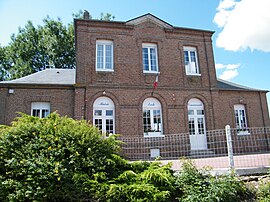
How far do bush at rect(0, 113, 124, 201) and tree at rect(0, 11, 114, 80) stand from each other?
22653 mm

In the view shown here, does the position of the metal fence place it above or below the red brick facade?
below

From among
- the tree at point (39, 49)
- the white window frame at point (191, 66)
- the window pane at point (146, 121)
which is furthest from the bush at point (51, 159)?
the tree at point (39, 49)

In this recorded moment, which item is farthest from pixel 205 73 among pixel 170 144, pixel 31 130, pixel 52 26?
pixel 52 26

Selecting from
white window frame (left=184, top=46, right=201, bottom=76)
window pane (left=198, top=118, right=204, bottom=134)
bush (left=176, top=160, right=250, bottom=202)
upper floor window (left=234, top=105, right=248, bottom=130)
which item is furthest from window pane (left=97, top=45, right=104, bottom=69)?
upper floor window (left=234, top=105, right=248, bottom=130)

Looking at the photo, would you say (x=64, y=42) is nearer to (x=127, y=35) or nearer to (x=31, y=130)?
(x=127, y=35)

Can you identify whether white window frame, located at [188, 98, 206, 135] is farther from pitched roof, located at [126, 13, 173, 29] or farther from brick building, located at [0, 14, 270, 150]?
pitched roof, located at [126, 13, 173, 29]

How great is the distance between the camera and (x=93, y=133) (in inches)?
240

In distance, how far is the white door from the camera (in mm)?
13734

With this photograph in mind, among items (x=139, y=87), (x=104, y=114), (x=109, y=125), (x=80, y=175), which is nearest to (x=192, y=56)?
(x=139, y=87)

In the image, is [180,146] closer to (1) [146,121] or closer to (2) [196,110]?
(1) [146,121]

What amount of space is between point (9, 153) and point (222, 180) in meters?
5.20

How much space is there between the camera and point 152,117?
536 inches

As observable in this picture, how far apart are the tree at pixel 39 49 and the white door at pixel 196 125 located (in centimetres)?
1866

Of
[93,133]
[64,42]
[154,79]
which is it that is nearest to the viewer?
[93,133]
